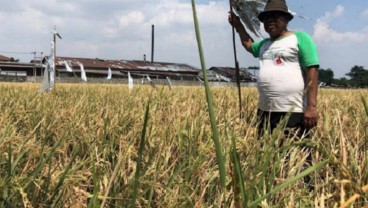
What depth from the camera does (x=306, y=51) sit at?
8.35ft

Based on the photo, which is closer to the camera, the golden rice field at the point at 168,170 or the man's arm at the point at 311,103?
the golden rice field at the point at 168,170

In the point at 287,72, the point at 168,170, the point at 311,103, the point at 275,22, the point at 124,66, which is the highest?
the point at 124,66

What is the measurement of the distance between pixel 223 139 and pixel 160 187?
0.54 meters

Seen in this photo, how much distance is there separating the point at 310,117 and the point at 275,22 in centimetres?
58

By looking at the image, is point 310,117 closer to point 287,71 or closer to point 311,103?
point 311,103

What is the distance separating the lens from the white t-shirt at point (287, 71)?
2.57 m

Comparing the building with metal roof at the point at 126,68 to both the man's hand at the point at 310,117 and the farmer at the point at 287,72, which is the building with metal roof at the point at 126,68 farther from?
the man's hand at the point at 310,117

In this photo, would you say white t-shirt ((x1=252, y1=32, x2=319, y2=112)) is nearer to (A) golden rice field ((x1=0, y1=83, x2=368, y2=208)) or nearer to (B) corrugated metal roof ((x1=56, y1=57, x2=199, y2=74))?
→ (A) golden rice field ((x1=0, y1=83, x2=368, y2=208))

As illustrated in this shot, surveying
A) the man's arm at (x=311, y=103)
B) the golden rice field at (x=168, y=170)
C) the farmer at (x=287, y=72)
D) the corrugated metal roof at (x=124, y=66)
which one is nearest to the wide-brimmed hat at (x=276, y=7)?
the farmer at (x=287, y=72)

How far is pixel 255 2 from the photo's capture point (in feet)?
8.49

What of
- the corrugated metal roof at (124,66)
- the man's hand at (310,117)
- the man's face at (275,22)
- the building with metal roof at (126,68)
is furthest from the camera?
the corrugated metal roof at (124,66)

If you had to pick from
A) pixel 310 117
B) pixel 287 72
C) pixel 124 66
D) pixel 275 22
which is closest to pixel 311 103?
pixel 310 117

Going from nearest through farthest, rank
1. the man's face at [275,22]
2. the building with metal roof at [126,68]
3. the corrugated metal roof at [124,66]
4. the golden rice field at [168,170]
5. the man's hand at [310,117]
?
the golden rice field at [168,170] < the man's hand at [310,117] < the man's face at [275,22] < the building with metal roof at [126,68] < the corrugated metal roof at [124,66]

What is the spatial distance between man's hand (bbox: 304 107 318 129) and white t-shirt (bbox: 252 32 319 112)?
0.07 m
